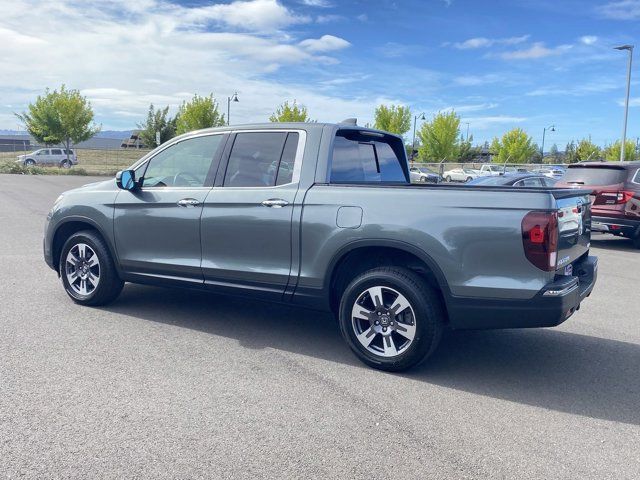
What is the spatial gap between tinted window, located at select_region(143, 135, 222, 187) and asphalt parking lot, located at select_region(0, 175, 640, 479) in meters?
1.33

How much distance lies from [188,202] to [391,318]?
216 cm

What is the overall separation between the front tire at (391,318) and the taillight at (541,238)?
783 mm

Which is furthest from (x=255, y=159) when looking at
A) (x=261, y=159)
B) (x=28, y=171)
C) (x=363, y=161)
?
(x=28, y=171)

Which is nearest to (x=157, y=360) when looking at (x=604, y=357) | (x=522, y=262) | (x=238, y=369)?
(x=238, y=369)

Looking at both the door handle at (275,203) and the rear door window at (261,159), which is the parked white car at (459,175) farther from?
the door handle at (275,203)

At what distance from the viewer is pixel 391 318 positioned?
14.6 ft

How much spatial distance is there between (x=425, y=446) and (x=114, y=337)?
2.98 meters

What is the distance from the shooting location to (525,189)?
13.4ft

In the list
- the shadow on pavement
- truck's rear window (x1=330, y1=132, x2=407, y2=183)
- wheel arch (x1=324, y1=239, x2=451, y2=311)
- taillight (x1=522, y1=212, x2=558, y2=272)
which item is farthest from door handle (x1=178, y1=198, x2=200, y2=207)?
taillight (x1=522, y1=212, x2=558, y2=272)

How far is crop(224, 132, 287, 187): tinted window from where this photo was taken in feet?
16.8

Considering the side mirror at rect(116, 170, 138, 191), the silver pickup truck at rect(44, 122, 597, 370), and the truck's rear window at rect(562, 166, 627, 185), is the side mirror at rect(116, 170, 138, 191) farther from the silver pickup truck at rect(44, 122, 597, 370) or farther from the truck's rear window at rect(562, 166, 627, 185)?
the truck's rear window at rect(562, 166, 627, 185)

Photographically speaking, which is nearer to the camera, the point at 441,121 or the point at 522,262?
the point at 522,262

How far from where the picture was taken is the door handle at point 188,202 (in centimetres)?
534

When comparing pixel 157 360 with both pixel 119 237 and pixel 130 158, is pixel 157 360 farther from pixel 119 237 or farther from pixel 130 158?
pixel 130 158
